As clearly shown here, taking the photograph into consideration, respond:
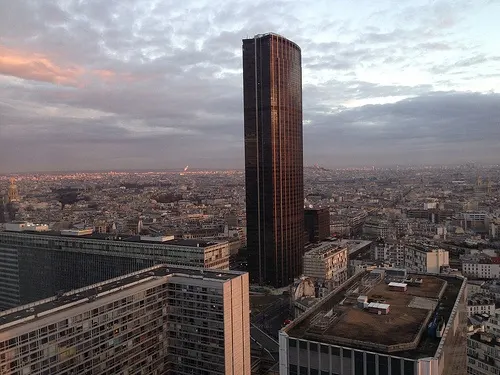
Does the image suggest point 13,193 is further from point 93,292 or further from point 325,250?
point 325,250

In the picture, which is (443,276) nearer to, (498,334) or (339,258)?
(498,334)

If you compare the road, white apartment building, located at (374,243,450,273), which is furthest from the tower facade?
white apartment building, located at (374,243,450,273)

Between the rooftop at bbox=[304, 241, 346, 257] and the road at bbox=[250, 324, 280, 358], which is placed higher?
the rooftop at bbox=[304, 241, 346, 257]

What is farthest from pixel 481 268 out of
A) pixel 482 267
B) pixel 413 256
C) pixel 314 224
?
pixel 314 224

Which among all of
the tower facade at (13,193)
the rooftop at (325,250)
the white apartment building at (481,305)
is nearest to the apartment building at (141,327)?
the tower facade at (13,193)

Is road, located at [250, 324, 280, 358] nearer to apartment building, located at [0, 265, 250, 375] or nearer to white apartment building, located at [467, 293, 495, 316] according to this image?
apartment building, located at [0, 265, 250, 375]

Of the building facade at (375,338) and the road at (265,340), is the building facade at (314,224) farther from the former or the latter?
the building facade at (375,338)
